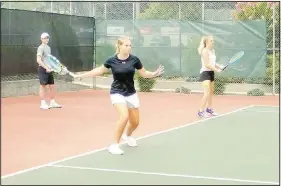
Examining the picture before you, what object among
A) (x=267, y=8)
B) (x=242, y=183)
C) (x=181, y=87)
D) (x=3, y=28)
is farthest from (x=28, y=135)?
(x=267, y=8)

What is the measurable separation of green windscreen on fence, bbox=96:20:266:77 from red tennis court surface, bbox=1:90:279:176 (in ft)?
2.95

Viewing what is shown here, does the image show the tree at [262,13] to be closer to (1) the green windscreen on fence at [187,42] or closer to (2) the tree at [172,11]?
(1) the green windscreen on fence at [187,42]

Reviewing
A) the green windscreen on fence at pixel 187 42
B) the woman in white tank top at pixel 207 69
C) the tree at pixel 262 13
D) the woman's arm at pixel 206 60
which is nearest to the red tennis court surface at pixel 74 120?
the woman in white tank top at pixel 207 69

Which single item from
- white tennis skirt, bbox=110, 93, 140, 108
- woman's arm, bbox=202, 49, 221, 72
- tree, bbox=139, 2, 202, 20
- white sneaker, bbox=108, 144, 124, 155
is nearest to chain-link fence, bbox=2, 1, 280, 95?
tree, bbox=139, 2, 202, 20

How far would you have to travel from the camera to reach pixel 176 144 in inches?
311

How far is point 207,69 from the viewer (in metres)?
11.3

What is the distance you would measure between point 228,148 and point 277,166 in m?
1.26

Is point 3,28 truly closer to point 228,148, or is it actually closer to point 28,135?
point 28,135

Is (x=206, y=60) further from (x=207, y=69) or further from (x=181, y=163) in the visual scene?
(x=181, y=163)

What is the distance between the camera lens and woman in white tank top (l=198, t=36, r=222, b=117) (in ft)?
36.3

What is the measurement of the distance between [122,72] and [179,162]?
4.70ft

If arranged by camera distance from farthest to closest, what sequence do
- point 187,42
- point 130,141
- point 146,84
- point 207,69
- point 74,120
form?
point 146,84 → point 187,42 → point 207,69 → point 74,120 → point 130,141

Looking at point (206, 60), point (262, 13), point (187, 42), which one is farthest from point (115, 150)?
point (262, 13)

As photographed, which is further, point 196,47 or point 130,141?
point 196,47
